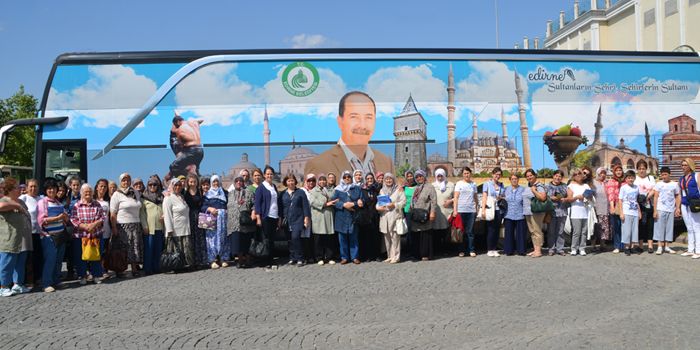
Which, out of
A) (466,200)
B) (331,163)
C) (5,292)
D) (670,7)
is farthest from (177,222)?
(670,7)

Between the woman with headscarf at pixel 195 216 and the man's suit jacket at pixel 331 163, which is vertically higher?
the man's suit jacket at pixel 331 163

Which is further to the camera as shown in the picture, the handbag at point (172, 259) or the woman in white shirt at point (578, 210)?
the woman in white shirt at point (578, 210)

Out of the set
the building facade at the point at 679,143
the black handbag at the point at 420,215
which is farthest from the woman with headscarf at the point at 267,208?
the building facade at the point at 679,143

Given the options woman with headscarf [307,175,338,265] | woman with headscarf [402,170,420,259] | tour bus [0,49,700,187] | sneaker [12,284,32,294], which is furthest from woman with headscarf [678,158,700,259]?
sneaker [12,284,32,294]

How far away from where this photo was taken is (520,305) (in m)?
6.44

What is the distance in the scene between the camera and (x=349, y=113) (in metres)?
9.80

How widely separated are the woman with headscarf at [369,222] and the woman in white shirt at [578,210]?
11.1ft

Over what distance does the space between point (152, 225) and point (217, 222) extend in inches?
40.8

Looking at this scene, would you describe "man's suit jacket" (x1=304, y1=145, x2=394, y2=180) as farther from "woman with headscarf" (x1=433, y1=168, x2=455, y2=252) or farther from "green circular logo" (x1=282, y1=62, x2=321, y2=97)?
"green circular logo" (x1=282, y1=62, x2=321, y2=97)

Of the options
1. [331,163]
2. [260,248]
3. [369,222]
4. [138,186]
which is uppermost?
[331,163]

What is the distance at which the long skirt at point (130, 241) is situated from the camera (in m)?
8.64

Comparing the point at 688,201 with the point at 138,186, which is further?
the point at 688,201

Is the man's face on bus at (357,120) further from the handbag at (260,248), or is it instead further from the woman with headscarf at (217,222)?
the woman with headscarf at (217,222)

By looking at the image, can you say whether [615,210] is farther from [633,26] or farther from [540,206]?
[633,26]
